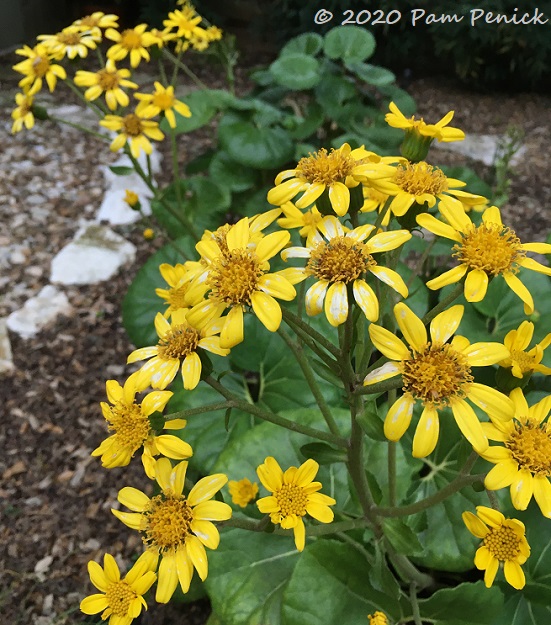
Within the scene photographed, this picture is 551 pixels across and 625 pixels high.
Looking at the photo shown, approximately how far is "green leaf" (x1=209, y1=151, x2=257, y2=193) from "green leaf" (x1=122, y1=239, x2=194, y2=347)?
68 centimetres

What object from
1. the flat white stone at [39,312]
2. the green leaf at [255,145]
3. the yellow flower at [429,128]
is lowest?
the flat white stone at [39,312]

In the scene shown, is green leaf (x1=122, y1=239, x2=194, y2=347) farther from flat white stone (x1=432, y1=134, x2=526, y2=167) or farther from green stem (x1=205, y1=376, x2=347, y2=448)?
flat white stone (x1=432, y1=134, x2=526, y2=167)

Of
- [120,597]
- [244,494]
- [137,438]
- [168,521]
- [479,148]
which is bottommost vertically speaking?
[479,148]

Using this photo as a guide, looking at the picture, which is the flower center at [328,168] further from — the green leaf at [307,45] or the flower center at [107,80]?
the green leaf at [307,45]

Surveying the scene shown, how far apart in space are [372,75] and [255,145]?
76 centimetres

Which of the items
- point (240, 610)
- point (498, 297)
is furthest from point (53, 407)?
point (498, 297)

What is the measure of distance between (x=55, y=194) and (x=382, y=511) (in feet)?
9.72

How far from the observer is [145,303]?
7.29 ft

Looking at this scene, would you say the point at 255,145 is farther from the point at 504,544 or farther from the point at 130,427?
the point at 504,544

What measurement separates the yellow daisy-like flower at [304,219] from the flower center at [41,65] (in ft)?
4.15

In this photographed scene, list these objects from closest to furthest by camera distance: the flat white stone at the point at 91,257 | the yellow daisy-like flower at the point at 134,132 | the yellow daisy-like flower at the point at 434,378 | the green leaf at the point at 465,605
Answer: the yellow daisy-like flower at the point at 434,378 < the green leaf at the point at 465,605 < the yellow daisy-like flower at the point at 134,132 < the flat white stone at the point at 91,257

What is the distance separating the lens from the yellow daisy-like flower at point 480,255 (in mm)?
885

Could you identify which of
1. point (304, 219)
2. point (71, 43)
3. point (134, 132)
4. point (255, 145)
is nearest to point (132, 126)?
point (134, 132)

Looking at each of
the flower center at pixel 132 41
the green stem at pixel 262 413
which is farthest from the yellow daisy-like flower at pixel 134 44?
the green stem at pixel 262 413
